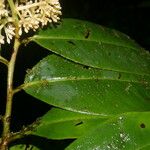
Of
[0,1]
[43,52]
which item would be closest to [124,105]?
[0,1]

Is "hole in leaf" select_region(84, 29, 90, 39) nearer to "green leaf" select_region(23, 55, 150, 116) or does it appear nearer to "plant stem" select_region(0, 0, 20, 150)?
"green leaf" select_region(23, 55, 150, 116)

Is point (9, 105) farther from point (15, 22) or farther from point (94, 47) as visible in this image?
point (94, 47)

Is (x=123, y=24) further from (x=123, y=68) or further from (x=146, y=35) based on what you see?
(x=123, y=68)

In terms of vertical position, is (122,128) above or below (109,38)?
below

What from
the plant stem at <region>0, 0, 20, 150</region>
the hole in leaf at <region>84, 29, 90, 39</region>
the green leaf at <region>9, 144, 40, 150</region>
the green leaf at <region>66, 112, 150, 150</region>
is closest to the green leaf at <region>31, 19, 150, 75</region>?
the hole in leaf at <region>84, 29, 90, 39</region>

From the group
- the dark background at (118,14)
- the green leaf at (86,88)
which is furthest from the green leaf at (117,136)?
the dark background at (118,14)

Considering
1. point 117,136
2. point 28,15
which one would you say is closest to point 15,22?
point 28,15
